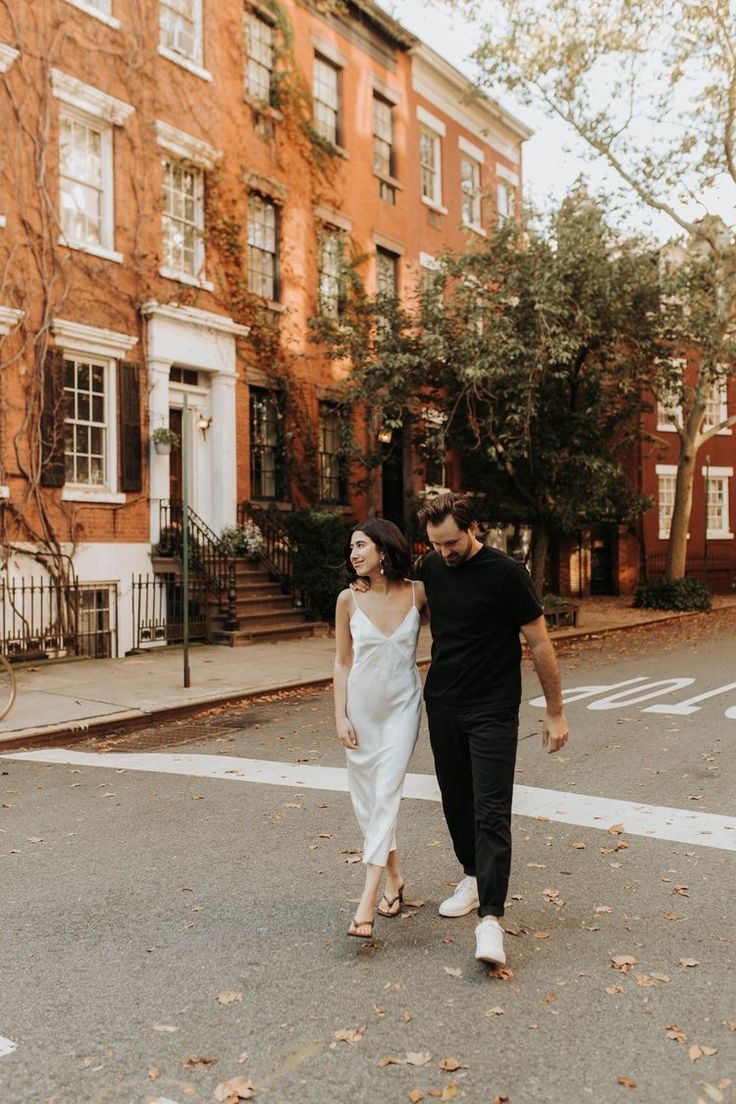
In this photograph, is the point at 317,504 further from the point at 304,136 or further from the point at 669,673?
the point at 669,673

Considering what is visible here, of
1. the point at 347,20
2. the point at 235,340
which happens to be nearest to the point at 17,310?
the point at 235,340

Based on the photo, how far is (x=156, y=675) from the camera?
1228 centimetres

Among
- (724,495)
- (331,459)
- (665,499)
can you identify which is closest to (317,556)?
(331,459)

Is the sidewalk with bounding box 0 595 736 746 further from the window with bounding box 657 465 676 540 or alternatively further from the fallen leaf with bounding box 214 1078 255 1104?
the window with bounding box 657 465 676 540

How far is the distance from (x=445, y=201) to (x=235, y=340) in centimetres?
908

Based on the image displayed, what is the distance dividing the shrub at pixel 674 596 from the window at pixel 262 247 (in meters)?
11.5

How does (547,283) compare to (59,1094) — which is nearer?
(59,1094)

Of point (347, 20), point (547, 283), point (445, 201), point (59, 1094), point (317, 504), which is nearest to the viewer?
point (59, 1094)

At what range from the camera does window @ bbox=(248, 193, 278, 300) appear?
1822 cm

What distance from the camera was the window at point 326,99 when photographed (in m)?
19.9

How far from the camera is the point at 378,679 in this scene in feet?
13.5

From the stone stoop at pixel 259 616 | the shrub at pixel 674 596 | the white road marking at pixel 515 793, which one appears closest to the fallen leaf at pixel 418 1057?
the white road marking at pixel 515 793

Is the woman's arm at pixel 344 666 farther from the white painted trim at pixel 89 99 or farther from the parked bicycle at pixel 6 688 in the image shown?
the white painted trim at pixel 89 99

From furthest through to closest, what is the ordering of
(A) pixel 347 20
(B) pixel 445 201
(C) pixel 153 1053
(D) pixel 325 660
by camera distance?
(B) pixel 445 201, (A) pixel 347 20, (D) pixel 325 660, (C) pixel 153 1053
